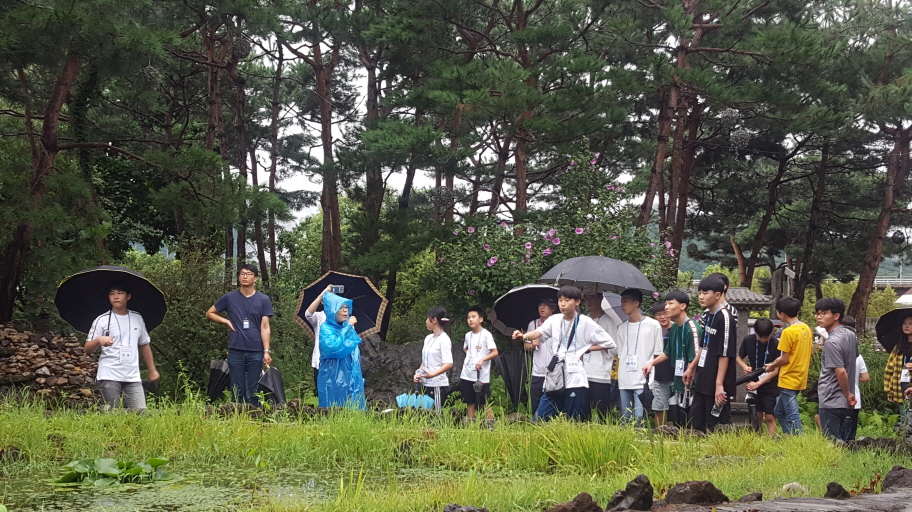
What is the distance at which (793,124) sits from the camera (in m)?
17.2

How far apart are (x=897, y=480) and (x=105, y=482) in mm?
4053

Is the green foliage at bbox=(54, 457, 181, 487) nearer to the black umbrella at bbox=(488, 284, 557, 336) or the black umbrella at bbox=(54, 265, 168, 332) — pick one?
the black umbrella at bbox=(54, 265, 168, 332)

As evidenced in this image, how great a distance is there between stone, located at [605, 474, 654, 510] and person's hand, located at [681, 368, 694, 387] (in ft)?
12.7

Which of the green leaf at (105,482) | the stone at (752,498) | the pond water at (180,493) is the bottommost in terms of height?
the pond water at (180,493)

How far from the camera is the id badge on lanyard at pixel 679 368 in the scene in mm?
7520

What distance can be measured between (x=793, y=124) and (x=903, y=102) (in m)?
3.40

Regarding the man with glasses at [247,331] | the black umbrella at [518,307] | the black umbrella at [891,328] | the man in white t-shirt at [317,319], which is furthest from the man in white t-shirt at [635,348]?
the man with glasses at [247,331]

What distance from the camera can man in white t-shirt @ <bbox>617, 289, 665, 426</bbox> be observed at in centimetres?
773

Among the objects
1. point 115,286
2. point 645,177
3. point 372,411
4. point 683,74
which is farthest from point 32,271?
point 645,177

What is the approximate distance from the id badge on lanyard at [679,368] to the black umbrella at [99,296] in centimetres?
438

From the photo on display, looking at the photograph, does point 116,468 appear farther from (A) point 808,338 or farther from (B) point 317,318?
(A) point 808,338

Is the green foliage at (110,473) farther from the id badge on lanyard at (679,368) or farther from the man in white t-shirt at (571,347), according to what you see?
the id badge on lanyard at (679,368)

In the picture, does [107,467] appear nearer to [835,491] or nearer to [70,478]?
[70,478]

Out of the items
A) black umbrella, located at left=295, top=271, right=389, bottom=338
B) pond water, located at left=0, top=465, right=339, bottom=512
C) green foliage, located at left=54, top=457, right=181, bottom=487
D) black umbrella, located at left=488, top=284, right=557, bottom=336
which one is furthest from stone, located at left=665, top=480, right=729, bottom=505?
black umbrella, located at left=295, top=271, right=389, bottom=338
